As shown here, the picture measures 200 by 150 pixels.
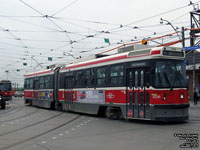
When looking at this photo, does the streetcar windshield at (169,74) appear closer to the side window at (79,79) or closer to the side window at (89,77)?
the side window at (89,77)

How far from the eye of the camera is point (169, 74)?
12180mm

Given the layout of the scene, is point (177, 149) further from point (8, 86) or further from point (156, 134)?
point (8, 86)

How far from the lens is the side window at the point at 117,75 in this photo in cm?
1360

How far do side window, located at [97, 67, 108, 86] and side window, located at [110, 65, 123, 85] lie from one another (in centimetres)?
55

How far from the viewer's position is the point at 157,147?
7.72 m

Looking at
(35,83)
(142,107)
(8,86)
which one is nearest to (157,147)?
(142,107)

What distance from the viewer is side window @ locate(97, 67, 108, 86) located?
14.9 metres

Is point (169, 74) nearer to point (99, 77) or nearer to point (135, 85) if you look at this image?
point (135, 85)

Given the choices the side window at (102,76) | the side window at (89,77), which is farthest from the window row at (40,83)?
the side window at (102,76)

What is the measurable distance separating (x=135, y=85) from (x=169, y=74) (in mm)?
1574

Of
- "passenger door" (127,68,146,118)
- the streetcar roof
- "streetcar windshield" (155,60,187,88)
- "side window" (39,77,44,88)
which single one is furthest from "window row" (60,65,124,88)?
"side window" (39,77,44,88)

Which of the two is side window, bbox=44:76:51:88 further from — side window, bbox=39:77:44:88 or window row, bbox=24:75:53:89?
side window, bbox=39:77:44:88

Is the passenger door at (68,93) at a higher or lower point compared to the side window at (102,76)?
lower

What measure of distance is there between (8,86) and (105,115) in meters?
30.4
